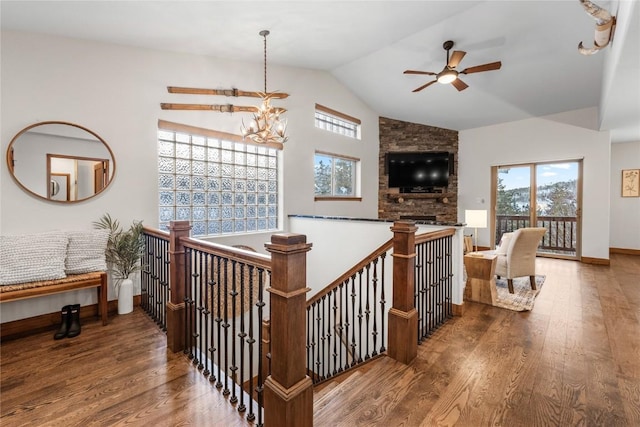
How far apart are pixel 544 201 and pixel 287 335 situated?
7.02 m

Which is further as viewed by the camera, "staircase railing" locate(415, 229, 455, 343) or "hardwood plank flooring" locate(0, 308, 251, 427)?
"staircase railing" locate(415, 229, 455, 343)

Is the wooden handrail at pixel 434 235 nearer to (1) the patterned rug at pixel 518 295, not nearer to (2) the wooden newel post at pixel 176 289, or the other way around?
(1) the patterned rug at pixel 518 295

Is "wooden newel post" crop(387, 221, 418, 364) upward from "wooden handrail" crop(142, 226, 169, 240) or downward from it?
downward

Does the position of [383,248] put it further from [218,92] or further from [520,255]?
[218,92]

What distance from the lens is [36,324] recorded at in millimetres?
2820

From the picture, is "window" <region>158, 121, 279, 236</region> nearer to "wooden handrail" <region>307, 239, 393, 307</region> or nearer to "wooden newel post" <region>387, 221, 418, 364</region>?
"wooden handrail" <region>307, 239, 393, 307</region>

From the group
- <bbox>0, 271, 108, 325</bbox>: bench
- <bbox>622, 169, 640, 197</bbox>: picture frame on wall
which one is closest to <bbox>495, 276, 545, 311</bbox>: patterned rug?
<bbox>622, 169, 640, 197</bbox>: picture frame on wall

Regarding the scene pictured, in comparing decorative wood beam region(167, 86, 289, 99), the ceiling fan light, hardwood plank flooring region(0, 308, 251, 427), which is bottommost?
hardwood plank flooring region(0, 308, 251, 427)

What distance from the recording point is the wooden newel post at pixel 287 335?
1329 mm

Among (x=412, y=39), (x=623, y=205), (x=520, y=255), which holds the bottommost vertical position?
(x=520, y=255)

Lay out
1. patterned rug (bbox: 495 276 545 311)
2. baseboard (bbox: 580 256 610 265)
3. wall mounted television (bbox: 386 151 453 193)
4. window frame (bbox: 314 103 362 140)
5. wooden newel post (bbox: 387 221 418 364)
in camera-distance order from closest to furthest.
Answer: wooden newel post (bbox: 387 221 418 364) < patterned rug (bbox: 495 276 545 311) < baseboard (bbox: 580 256 610 265) < window frame (bbox: 314 103 362 140) < wall mounted television (bbox: 386 151 453 193)

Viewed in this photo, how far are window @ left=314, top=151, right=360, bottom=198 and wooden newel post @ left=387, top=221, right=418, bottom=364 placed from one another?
3666mm

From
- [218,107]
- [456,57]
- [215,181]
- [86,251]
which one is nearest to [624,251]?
[456,57]

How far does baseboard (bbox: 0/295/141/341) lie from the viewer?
2684 mm
